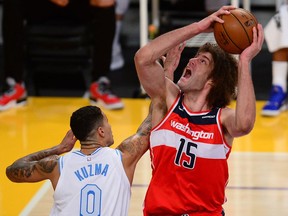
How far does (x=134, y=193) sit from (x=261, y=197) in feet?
2.84

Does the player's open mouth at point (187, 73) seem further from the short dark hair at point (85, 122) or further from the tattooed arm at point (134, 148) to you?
the short dark hair at point (85, 122)

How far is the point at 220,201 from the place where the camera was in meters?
4.31

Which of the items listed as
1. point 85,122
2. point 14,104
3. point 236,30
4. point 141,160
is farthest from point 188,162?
point 14,104

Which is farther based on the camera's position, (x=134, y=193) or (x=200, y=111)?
(x=134, y=193)

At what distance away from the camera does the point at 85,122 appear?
402 centimetres

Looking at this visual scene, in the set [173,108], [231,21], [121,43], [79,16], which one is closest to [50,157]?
[173,108]

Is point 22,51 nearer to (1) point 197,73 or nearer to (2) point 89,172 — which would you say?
(1) point 197,73

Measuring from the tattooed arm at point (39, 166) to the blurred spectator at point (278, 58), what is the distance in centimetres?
354

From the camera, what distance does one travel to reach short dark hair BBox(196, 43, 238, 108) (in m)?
4.28

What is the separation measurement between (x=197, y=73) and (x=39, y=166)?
920 millimetres

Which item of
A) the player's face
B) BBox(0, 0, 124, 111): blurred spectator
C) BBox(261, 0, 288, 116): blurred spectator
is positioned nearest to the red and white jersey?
the player's face

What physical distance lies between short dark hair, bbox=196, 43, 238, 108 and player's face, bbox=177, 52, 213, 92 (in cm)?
3

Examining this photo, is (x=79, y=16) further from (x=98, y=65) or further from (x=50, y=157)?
(x=50, y=157)

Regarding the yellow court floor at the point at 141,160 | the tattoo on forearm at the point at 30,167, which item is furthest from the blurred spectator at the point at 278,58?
the tattoo on forearm at the point at 30,167
